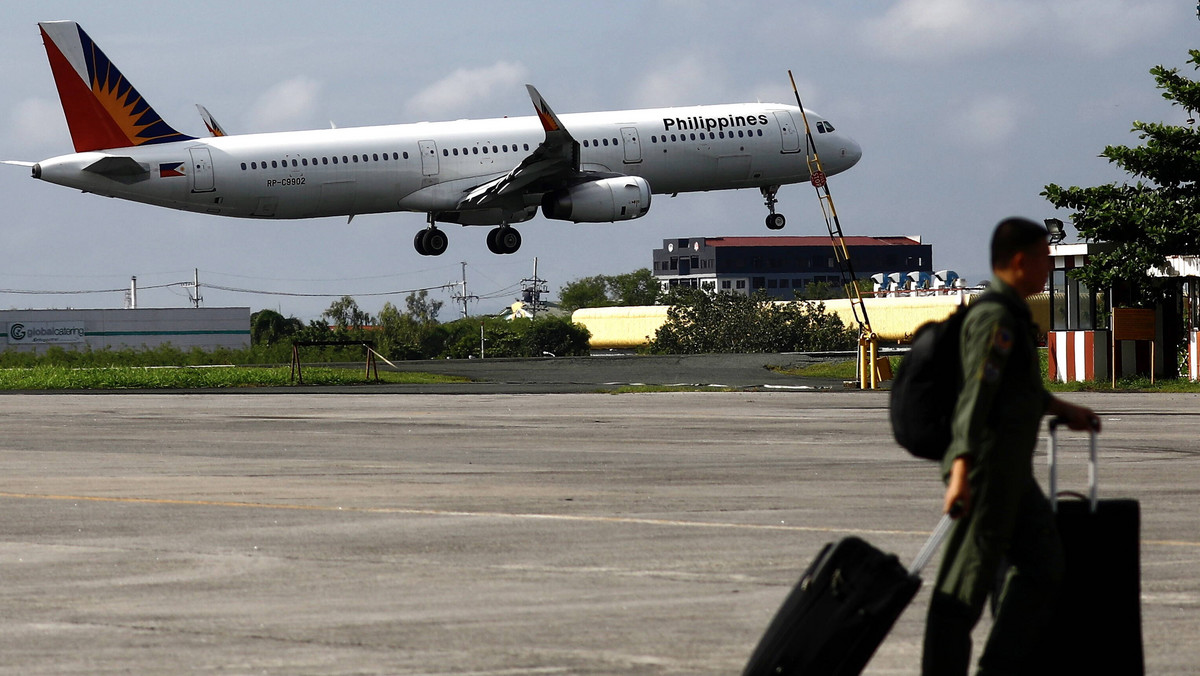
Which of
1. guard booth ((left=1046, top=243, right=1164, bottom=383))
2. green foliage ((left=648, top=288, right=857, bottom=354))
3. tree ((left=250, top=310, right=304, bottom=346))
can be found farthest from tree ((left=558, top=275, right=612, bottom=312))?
guard booth ((left=1046, top=243, right=1164, bottom=383))

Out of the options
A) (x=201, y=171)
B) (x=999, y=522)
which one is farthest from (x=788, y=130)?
(x=999, y=522)

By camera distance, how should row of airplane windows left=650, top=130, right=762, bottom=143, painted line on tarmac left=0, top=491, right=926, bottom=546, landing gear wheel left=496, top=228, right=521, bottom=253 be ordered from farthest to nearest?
landing gear wheel left=496, top=228, right=521, bottom=253 < row of airplane windows left=650, top=130, right=762, bottom=143 < painted line on tarmac left=0, top=491, right=926, bottom=546

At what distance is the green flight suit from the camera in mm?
6105

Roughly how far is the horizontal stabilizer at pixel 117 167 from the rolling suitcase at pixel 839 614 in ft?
138

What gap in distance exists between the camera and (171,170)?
4622 centimetres

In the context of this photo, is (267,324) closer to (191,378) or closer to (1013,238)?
(191,378)

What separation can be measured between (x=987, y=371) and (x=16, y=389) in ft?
128

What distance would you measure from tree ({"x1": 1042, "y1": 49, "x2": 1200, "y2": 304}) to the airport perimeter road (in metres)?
16.0

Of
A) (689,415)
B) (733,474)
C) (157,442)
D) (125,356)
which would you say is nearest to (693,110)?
(125,356)

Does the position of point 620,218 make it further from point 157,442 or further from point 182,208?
point 157,442

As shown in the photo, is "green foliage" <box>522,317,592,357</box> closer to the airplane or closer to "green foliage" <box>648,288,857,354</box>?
"green foliage" <box>648,288,857,354</box>

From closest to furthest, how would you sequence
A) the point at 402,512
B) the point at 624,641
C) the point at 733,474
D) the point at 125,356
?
1. the point at 624,641
2. the point at 402,512
3. the point at 733,474
4. the point at 125,356

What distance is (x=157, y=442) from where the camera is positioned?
21.2 meters

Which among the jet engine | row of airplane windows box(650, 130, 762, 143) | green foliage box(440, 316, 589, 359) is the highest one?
row of airplane windows box(650, 130, 762, 143)
